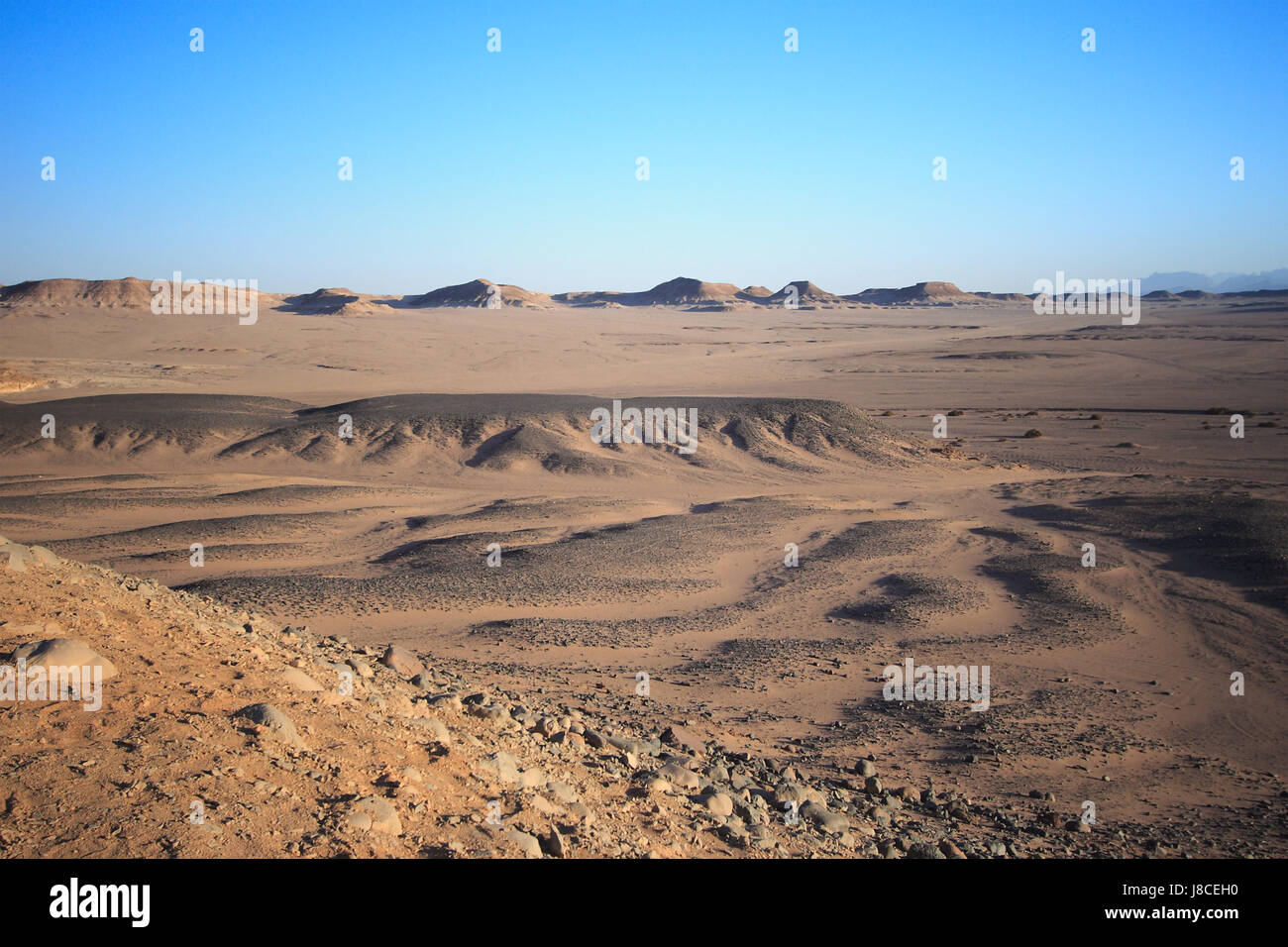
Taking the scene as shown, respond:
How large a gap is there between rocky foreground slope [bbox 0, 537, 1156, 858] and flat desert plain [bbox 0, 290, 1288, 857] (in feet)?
0.29

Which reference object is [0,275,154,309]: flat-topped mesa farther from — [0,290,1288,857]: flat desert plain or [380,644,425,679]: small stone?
[380,644,425,679]: small stone

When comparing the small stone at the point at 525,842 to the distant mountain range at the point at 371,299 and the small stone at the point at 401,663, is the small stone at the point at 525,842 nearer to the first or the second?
the small stone at the point at 401,663

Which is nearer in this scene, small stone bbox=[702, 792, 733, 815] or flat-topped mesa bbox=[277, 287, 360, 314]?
small stone bbox=[702, 792, 733, 815]

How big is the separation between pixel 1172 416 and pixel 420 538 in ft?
117

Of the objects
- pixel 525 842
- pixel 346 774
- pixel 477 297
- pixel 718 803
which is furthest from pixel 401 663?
pixel 477 297

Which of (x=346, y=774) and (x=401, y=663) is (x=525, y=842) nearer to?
(x=346, y=774)

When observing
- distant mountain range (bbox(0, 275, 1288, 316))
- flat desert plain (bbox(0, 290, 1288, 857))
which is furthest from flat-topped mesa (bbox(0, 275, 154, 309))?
flat desert plain (bbox(0, 290, 1288, 857))

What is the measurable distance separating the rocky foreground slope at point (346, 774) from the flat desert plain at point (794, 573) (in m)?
0.09

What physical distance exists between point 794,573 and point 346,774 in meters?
11.2

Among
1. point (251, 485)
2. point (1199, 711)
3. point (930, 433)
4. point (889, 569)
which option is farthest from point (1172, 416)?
point (251, 485)

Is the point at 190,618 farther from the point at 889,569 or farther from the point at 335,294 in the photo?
the point at 335,294

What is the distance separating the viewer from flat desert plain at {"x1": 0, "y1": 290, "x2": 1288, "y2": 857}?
25.3ft

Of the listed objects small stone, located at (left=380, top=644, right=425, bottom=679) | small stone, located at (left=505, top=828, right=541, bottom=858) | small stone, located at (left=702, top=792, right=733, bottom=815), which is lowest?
small stone, located at (left=702, top=792, right=733, bottom=815)

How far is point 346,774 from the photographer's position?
4734mm
